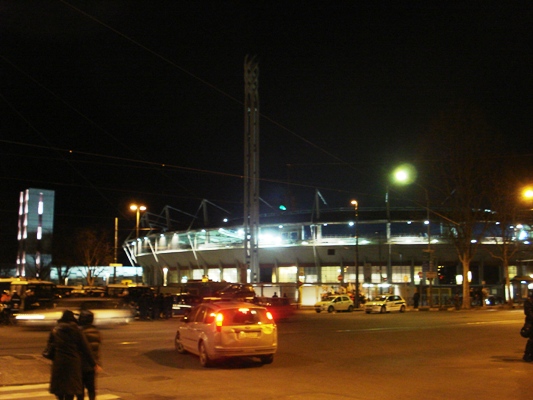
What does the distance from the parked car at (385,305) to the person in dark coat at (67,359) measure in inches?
1587

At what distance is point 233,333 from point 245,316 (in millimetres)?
600

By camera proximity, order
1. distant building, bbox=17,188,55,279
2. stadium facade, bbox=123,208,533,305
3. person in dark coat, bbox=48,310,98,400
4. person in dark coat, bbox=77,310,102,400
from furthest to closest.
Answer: distant building, bbox=17,188,55,279, stadium facade, bbox=123,208,533,305, person in dark coat, bbox=77,310,102,400, person in dark coat, bbox=48,310,98,400

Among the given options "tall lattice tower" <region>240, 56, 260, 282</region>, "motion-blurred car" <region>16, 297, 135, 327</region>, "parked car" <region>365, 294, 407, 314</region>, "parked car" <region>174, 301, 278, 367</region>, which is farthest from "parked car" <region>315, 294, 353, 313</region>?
"parked car" <region>174, 301, 278, 367</region>

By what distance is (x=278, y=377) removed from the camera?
42.0 ft

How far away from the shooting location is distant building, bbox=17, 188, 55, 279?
3947 inches

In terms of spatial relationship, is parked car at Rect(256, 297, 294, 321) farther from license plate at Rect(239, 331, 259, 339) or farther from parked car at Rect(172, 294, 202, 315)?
license plate at Rect(239, 331, 259, 339)

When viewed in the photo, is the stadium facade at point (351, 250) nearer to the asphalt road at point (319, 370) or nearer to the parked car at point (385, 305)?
the parked car at point (385, 305)

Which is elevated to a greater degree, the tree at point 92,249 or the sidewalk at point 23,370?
the tree at point 92,249

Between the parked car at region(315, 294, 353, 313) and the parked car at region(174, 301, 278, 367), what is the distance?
112 feet

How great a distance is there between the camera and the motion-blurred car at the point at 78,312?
24344 mm

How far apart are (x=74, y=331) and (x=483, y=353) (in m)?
12.9

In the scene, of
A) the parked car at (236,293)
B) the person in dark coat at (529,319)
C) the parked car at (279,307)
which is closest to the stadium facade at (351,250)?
the parked car at (236,293)

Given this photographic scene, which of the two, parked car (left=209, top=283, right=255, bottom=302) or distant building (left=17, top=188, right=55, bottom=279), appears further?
distant building (left=17, top=188, right=55, bottom=279)

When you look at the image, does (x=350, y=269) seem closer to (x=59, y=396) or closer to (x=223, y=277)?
(x=223, y=277)
